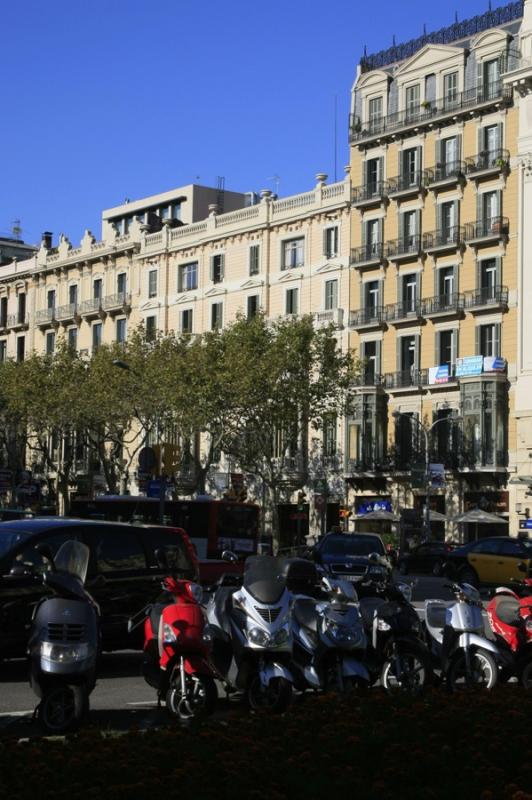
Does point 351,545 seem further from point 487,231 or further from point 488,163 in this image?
point 488,163

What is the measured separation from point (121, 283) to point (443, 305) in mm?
23391

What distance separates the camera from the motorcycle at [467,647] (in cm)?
1334

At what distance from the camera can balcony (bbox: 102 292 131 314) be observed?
7444cm

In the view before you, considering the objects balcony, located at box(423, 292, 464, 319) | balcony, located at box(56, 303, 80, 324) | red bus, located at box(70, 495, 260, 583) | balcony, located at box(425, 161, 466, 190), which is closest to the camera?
red bus, located at box(70, 495, 260, 583)

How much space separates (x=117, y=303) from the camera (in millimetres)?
75000

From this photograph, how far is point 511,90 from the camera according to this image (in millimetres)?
55750

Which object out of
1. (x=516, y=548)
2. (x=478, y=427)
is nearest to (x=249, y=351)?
(x=478, y=427)

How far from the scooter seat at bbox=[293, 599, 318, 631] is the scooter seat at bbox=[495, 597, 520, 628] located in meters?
2.09

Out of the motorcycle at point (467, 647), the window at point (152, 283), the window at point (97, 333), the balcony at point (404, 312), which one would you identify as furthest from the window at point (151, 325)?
the motorcycle at point (467, 647)

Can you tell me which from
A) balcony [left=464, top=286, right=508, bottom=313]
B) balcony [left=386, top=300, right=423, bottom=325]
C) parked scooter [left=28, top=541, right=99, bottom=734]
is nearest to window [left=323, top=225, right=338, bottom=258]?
balcony [left=386, top=300, right=423, bottom=325]

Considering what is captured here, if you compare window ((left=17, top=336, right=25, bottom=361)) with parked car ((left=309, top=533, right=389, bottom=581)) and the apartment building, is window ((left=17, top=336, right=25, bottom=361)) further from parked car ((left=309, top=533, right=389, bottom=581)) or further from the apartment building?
parked car ((left=309, top=533, right=389, bottom=581))

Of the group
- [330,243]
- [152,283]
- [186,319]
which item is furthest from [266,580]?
[152,283]

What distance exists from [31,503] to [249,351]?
1527 centimetres

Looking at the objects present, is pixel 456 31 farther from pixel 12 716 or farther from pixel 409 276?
pixel 12 716
